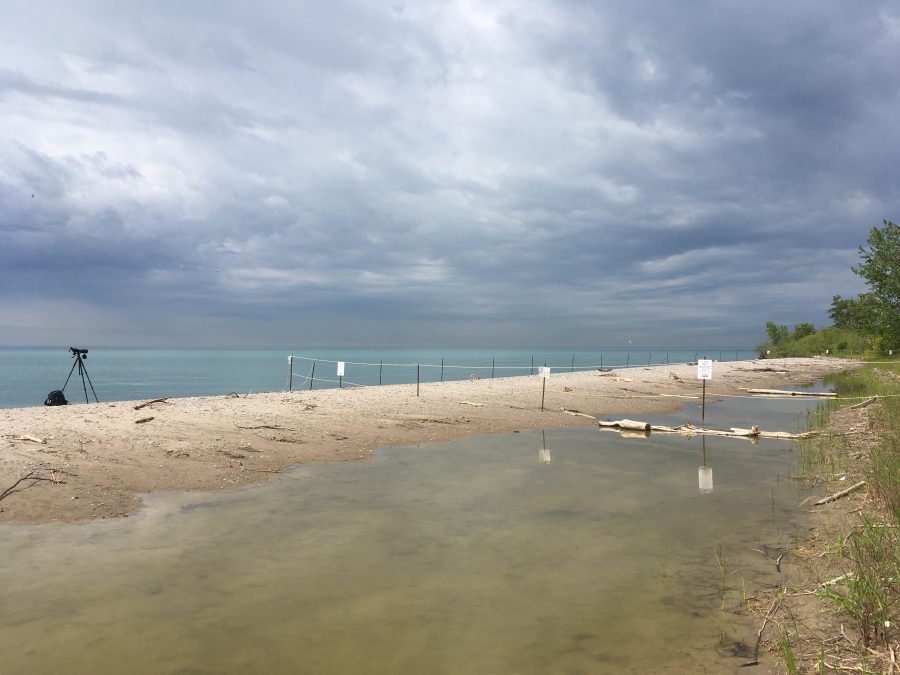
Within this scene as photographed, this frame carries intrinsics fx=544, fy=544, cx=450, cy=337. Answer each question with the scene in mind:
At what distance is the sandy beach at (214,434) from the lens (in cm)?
1166

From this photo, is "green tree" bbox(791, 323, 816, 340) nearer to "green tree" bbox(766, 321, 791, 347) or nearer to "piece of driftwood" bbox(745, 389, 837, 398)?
"green tree" bbox(766, 321, 791, 347)

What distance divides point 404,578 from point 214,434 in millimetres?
11650

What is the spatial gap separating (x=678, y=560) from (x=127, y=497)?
10.8 meters

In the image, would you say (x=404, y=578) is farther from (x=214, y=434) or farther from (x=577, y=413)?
(x=577, y=413)

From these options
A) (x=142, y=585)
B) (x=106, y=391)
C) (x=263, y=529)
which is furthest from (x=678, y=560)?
(x=106, y=391)

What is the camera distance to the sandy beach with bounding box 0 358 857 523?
11664 millimetres

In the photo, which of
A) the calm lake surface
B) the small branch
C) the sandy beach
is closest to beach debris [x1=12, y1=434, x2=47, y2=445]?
the sandy beach

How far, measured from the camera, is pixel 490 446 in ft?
61.3

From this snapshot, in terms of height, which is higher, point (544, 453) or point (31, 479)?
point (31, 479)

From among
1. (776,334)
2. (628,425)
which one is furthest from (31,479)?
(776,334)

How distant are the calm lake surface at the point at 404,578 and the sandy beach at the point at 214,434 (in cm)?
126

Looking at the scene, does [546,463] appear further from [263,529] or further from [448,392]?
[448,392]

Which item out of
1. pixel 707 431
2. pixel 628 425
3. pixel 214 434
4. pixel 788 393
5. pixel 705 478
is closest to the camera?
pixel 705 478

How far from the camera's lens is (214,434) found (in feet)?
56.6
